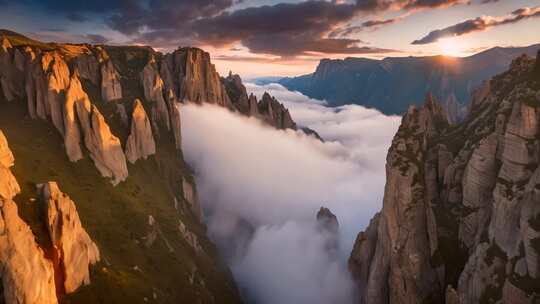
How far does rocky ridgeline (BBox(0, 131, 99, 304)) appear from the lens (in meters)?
59.6

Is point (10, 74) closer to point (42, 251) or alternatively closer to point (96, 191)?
point (96, 191)

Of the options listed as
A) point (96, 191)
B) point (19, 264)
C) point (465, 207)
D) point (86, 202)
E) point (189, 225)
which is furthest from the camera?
point (189, 225)

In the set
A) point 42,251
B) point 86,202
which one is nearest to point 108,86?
point 86,202

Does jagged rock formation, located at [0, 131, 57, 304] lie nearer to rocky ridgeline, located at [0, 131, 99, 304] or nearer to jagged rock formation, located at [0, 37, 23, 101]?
rocky ridgeline, located at [0, 131, 99, 304]

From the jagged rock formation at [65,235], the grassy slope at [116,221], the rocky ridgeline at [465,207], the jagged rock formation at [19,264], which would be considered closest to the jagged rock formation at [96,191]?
the jagged rock formation at [65,235]

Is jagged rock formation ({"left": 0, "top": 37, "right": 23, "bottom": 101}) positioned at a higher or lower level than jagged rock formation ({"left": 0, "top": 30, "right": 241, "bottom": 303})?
higher

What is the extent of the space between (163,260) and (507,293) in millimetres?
103862

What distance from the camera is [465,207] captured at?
76.9 m

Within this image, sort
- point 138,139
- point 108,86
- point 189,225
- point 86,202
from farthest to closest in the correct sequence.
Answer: point 108,86 < point 189,225 < point 138,139 < point 86,202

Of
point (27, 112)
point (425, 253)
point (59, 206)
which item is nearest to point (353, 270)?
point (425, 253)

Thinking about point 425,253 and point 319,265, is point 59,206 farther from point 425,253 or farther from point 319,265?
point 319,265

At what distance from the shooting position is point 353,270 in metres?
113

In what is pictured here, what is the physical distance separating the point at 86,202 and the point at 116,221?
39.7ft

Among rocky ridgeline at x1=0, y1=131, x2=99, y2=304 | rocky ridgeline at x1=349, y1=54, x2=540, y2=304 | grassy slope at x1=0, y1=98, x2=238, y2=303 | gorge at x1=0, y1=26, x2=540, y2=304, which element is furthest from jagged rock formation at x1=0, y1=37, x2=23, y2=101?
rocky ridgeline at x1=349, y1=54, x2=540, y2=304
